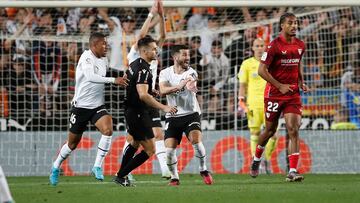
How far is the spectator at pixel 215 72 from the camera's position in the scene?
19.5 metres

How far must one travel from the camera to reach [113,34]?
19500 mm

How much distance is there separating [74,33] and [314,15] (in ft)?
17.4

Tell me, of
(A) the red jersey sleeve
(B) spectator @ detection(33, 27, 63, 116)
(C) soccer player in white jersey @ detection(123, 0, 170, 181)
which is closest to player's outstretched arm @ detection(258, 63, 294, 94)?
(A) the red jersey sleeve

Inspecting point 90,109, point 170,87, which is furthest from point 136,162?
point 90,109

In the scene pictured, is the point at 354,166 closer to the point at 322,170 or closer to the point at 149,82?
the point at 322,170

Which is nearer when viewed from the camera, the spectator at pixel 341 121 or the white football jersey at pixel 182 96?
the white football jersey at pixel 182 96

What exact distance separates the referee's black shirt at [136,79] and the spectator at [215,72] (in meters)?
7.10

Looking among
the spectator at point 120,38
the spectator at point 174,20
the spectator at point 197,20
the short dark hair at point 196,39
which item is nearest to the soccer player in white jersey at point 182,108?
the spectator at point 120,38

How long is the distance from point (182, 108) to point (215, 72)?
669 centimetres

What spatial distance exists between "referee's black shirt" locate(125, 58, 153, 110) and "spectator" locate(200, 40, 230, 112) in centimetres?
710

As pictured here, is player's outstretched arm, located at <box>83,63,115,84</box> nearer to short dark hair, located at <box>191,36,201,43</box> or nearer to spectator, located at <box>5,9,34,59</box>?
spectator, located at <box>5,9,34,59</box>

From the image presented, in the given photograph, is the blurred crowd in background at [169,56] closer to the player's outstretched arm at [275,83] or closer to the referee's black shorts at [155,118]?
the referee's black shorts at [155,118]

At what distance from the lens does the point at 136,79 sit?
12.1 m

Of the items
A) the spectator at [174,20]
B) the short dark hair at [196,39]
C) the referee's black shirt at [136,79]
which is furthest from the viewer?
the spectator at [174,20]
